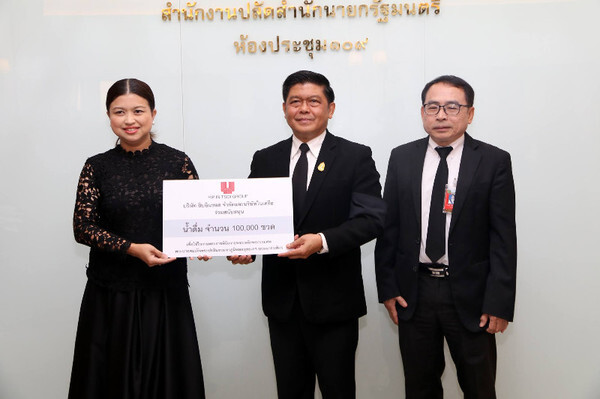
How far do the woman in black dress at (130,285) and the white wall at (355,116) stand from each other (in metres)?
0.99

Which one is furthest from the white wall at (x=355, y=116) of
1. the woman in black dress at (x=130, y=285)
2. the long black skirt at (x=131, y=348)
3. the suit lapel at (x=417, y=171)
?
the long black skirt at (x=131, y=348)

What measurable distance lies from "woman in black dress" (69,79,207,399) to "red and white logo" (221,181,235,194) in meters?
0.22

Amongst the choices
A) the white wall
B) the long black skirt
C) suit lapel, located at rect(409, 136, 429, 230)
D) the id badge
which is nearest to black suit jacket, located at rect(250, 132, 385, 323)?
suit lapel, located at rect(409, 136, 429, 230)

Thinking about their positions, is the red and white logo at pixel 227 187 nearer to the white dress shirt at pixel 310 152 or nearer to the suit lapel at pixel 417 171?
the white dress shirt at pixel 310 152

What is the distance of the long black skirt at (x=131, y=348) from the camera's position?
6.75 feet

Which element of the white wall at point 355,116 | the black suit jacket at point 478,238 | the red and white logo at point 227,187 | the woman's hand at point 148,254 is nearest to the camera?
the woman's hand at point 148,254

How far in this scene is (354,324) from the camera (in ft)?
7.38

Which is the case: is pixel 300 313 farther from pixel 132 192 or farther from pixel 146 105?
pixel 146 105

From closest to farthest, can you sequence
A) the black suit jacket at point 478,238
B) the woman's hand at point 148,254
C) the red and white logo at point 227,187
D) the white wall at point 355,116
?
1. the woman's hand at point 148,254
2. the red and white logo at point 227,187
3. the black suit jacket at point 478,238
4. the white wall at point 355,116

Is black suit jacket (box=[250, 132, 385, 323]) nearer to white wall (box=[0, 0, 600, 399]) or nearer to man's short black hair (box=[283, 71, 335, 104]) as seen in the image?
man's short black hair (box=[283, 71, 335, 104])

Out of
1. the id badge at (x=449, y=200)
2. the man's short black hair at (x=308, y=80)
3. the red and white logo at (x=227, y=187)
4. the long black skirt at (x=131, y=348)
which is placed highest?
the man's short black hair at (x=308, y=80)

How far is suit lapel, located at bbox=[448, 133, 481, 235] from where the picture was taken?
2174 mm

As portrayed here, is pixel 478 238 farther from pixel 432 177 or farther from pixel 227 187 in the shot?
pixel 227 187
